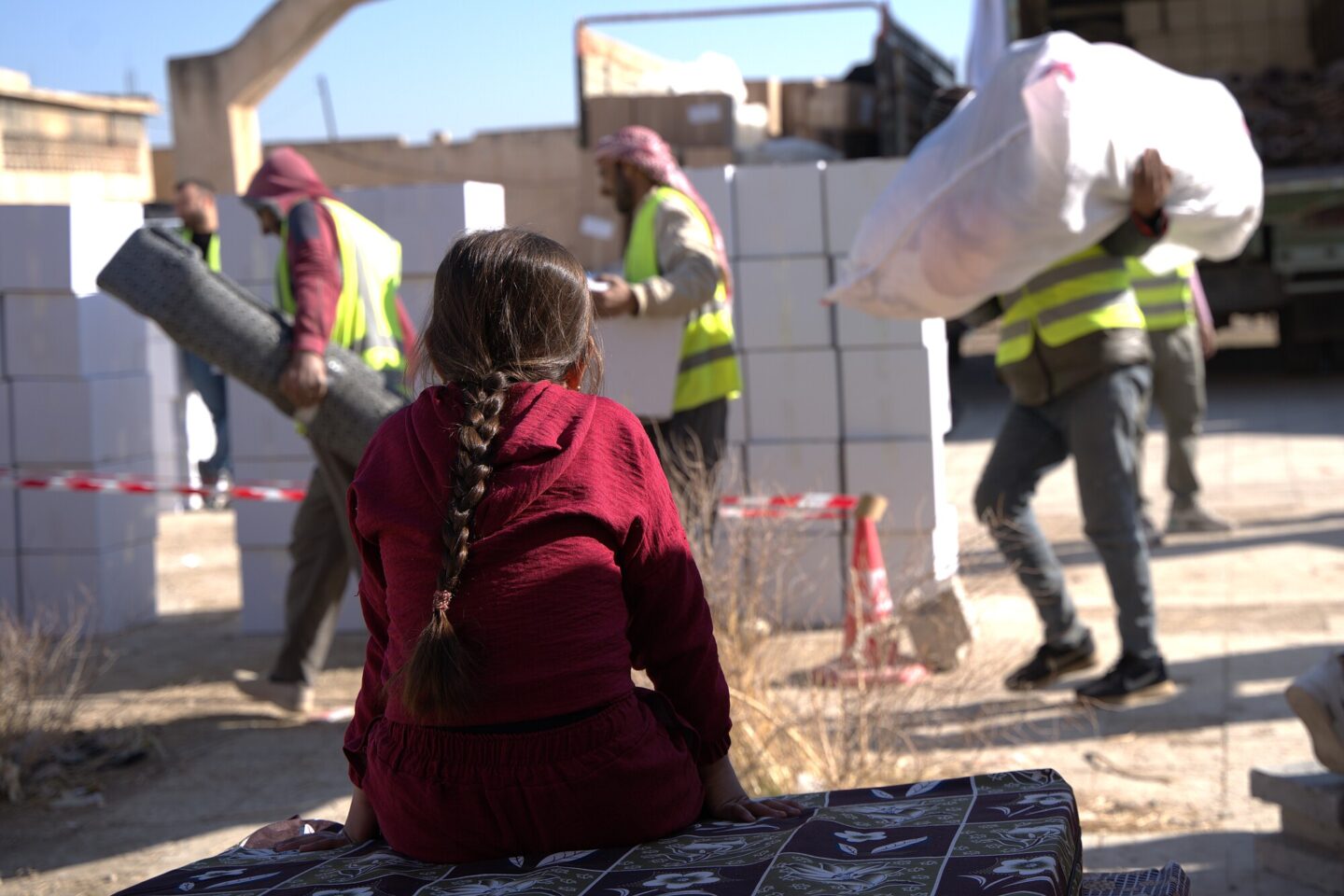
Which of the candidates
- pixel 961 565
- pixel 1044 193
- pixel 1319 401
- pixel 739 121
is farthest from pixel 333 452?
pixel 1319 401

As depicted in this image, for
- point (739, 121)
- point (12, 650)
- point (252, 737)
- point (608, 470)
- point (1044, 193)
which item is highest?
point (739, 121)

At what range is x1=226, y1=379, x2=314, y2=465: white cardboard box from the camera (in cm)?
671

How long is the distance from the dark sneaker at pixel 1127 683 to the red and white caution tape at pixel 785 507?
1059 mm

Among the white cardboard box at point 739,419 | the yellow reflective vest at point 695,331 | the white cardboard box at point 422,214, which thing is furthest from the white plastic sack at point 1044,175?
the white cardboard box at point 422,214

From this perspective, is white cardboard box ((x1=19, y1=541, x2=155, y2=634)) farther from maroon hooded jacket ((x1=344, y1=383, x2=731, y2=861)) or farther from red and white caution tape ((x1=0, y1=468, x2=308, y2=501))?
maroon hooded jacket ((x1=344, y1=383, x2=731, y2=861))

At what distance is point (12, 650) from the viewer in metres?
4.57

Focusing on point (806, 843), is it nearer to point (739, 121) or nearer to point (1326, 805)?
point (1326, 805)

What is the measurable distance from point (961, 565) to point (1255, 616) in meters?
2.22

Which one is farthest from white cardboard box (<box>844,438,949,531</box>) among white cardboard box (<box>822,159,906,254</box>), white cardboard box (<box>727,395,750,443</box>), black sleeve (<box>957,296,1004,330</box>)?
black sleeve (<box>957,296,1004,330</box>)

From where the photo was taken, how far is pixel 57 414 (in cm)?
675

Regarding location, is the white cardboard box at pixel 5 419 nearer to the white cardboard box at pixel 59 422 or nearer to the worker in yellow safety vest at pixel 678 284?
the white cardboard box at pixel 59 422

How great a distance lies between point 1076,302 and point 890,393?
1.59 meters

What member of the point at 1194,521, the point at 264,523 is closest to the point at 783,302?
the point at 264,523

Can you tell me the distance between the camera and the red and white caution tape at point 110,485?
632 cm
